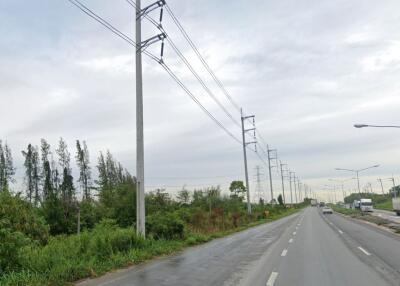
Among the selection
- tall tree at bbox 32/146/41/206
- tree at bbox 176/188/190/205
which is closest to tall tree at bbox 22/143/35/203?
tall tree at bbox 32/146/41/206

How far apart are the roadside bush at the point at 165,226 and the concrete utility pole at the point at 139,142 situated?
2.30m

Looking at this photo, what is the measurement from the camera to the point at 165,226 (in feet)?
78.0

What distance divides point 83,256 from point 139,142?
296 inches

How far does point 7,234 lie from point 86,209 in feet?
74.1

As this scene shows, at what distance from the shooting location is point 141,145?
71.5 ft

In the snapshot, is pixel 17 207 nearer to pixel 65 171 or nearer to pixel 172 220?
pixel 172 220

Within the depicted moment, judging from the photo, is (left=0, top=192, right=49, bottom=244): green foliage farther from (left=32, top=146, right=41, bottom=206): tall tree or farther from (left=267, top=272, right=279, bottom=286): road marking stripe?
(left=32, top=146, right=41, bottom=206): tall tree


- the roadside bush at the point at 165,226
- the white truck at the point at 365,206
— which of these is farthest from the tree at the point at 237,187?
the roadside bush at the point at 165,226

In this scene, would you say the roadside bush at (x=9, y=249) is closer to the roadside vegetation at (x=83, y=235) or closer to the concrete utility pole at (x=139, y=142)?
the roadside vegetation at (x=83, y=235)

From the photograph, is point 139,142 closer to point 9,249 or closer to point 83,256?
point 83,256

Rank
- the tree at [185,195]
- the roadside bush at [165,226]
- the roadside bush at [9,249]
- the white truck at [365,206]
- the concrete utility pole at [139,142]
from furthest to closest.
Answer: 1. the white truck at [365,206]
2. the tree at [185,195]
3. the roadside bush at [165,226]
4. the concrete utility pole at [139,142]
5. the roadside bush at [9,249]

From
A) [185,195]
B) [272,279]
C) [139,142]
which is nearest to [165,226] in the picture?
[139,142]

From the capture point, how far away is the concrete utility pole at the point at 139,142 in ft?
69.4

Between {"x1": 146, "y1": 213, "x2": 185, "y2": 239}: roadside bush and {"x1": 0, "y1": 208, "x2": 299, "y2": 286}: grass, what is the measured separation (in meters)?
1.51
